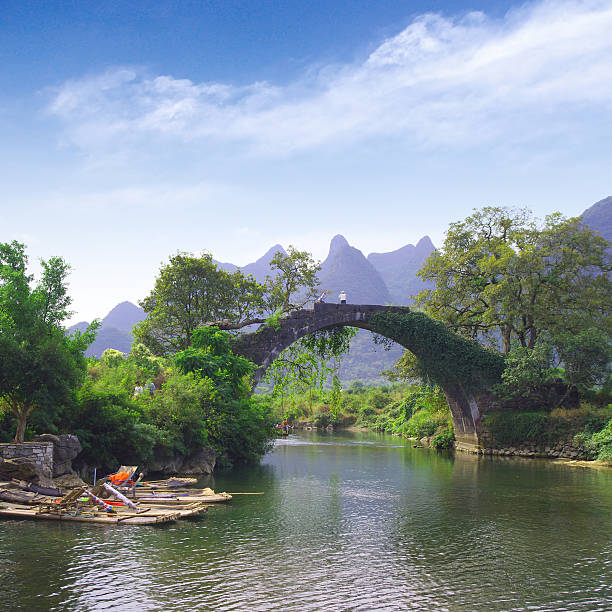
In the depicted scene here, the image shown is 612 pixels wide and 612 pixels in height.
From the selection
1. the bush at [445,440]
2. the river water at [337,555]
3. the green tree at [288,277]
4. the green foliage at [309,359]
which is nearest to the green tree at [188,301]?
the green tree at [288,277]

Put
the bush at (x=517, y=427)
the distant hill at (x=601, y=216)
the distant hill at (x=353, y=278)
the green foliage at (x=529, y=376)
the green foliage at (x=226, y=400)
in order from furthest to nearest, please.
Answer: the distant hill at (x=353, y=278) < the distant hill at (x=601, y=216) < the bush at (x=517, y=427) < the green foliage at (x=529, y=376) < the green foliage at (x=226, y=400)

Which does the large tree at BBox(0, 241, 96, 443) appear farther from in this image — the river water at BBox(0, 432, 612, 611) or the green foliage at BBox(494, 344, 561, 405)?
the green foliage at BBox(494, 344, 561, 405)

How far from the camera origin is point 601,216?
4328 inches

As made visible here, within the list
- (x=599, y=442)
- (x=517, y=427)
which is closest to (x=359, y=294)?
(x=517, y=427)

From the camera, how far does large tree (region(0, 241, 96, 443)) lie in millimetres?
14039

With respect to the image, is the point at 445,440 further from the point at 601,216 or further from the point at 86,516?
the point at 601,216

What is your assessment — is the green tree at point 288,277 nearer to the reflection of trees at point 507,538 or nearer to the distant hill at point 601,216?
the reflection of trees at point 507,538

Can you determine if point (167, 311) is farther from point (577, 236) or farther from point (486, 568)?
point (486, 568)

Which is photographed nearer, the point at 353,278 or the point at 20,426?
the point at 20,426

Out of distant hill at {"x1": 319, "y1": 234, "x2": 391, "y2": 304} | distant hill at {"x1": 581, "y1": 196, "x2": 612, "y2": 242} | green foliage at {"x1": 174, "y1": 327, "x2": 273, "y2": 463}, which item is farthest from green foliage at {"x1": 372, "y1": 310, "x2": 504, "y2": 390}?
distant hill at {"x1": 319, "y1": 234, "x2": 391, "y2": 304}

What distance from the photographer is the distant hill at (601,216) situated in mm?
105062

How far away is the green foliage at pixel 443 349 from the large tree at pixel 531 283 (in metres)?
1.67

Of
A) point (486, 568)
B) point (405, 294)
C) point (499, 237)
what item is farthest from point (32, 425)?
point (405, 294)

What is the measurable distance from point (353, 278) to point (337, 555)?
559ft
